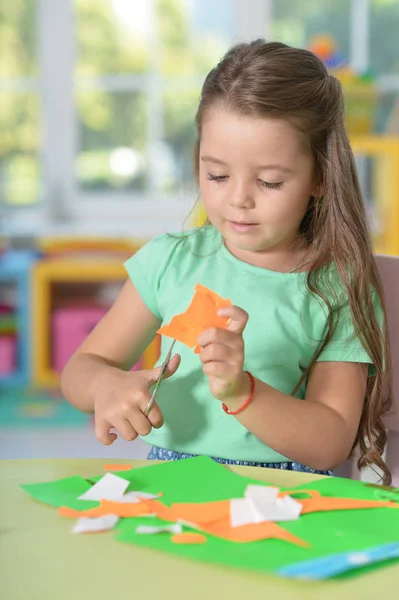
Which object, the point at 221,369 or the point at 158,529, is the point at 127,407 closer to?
the point at 221,369

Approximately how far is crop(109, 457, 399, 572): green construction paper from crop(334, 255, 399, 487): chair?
303 mm

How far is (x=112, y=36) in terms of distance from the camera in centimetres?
394

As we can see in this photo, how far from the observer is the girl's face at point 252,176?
1.11m

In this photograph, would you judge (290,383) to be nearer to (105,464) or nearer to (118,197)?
(105,464)

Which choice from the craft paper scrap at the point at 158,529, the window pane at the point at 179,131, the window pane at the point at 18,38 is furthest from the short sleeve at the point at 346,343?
the window pane at the point at 18,38

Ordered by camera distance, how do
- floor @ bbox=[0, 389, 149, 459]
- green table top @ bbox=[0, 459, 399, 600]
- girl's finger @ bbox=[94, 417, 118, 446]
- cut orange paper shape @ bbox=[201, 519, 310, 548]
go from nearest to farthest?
green table top @ bbox=[0, 459, 399, 600]
cut orange paper shape @ bbox=[201, 519, 310, 548]
girl's finger @ bbox=[94, 417, 118, 446]
floor @ bbox=[0, 389, 149, 459]

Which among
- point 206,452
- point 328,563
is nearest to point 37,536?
point 328,563

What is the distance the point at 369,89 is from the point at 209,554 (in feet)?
8.71

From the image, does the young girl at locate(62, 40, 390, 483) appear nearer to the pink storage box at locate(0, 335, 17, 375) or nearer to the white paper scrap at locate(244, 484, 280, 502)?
the white paper scrap at locate(244, 484, 280, 502)

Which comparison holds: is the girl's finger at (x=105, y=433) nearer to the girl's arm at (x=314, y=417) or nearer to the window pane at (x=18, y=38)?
the girl's arm at (x=314, y=417)

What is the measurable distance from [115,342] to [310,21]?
2973 mm

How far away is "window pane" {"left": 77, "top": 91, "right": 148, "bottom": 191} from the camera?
13.1 ft

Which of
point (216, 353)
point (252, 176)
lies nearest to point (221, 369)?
point (216, 353)

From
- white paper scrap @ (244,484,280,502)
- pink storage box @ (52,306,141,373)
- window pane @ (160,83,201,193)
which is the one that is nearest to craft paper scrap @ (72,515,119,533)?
white paper scrap @ (244,484,280,502)
